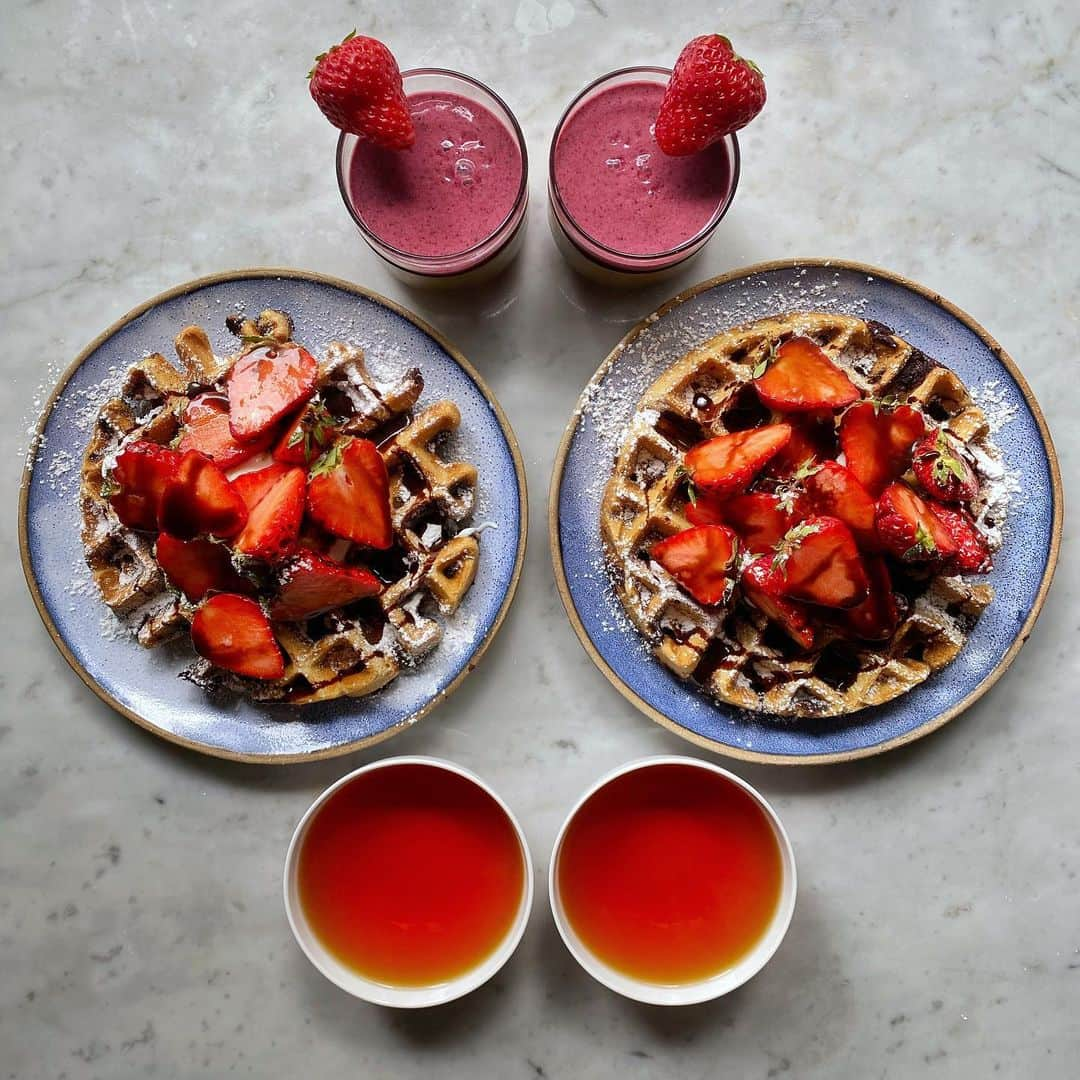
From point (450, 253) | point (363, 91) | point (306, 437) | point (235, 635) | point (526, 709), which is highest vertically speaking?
point (363, 91)

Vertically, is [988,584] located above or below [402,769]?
above

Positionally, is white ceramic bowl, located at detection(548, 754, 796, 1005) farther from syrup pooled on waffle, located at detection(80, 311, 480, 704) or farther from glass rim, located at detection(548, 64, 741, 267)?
glass rim, located at detection(548, 64, 741, 267)

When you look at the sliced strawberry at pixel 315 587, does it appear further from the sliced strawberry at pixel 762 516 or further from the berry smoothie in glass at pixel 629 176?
the berry smoothie in glass at pixel 629 176

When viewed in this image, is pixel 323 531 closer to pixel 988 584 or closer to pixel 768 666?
pixel 768 666

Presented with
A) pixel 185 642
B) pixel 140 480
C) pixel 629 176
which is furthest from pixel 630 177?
pixel 185 642

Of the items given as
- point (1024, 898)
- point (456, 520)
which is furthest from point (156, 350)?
point (1024, 898)

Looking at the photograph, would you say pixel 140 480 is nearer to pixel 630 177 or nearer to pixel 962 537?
pixel 630 177

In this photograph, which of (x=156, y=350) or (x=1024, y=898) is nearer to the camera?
(x=156, y=350)

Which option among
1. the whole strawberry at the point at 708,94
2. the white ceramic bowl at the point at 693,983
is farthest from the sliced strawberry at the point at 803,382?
the white ceramic bowl at the point at 693,983
